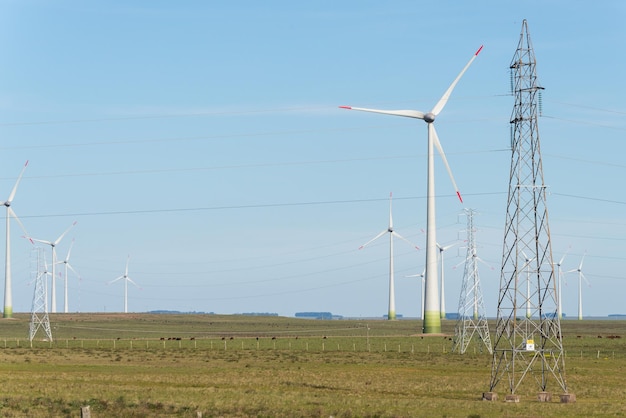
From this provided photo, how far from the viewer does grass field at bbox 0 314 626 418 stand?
55.5 metres

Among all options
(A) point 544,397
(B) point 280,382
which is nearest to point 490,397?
(A) point 544,397

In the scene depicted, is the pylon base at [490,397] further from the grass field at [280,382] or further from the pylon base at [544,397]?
the pylon base at [544,397]

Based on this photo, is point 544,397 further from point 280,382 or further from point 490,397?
point 280,382

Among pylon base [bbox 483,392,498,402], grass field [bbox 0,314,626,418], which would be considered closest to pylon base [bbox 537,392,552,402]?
grass field [bbox 0,314,626,418]

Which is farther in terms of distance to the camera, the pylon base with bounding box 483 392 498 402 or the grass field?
the pylon base with bounding box 483 392 498 402

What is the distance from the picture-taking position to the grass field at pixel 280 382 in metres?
55.5

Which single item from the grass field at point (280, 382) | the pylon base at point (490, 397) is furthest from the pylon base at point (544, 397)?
the pylon base at point (490, 397)

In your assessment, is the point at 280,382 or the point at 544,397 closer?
the point at 544,397

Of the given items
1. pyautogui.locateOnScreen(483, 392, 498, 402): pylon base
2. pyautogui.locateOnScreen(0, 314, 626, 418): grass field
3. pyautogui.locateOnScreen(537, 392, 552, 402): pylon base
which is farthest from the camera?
pyautogui.locateOnScreen(483, 392, 498, 402): pylon base

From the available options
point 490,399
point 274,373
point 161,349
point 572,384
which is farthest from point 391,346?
point 490,399

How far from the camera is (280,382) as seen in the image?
7738cm

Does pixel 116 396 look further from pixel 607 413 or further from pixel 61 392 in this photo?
pixel 607 413

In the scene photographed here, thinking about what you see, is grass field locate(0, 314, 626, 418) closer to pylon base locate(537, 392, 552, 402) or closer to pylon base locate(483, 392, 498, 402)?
pylon base locate(483, 392, 498, 402)

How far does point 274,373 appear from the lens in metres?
87.1
